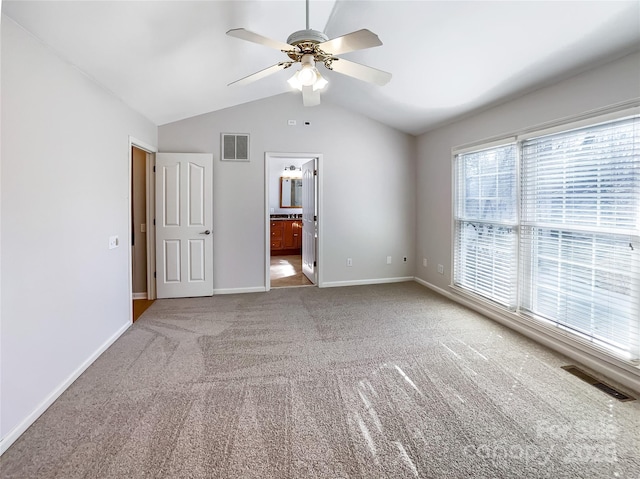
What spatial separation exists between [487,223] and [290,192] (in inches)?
225

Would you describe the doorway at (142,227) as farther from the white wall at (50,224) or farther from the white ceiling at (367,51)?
the white wall at (50,224)

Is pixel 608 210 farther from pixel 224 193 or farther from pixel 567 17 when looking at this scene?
pixel 224 193

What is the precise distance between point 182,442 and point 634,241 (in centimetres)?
322

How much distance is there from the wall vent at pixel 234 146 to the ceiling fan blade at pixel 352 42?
289cm

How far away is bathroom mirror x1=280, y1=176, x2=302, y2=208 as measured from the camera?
28.4ft

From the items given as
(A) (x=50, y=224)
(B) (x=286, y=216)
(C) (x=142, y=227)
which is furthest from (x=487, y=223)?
(B) (x=286, y=216)

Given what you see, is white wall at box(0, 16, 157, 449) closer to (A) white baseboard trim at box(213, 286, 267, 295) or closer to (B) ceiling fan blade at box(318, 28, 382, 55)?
(A) white baseboard trim at box(213, 286, 267, 295)

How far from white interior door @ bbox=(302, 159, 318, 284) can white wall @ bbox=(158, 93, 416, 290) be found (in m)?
0.20

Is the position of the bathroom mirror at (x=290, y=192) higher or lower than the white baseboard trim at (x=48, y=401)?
higher

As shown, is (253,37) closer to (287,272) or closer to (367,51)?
(367,51)

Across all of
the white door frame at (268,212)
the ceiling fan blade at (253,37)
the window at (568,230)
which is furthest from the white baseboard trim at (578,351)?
the ceiling fan blade at (253,37)

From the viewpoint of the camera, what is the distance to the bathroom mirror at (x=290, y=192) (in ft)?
28.4

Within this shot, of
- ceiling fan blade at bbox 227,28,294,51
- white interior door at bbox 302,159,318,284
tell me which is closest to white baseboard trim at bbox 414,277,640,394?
white interior door at bbox 302,159,318,284

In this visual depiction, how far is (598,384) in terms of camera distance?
2350 millimetres
